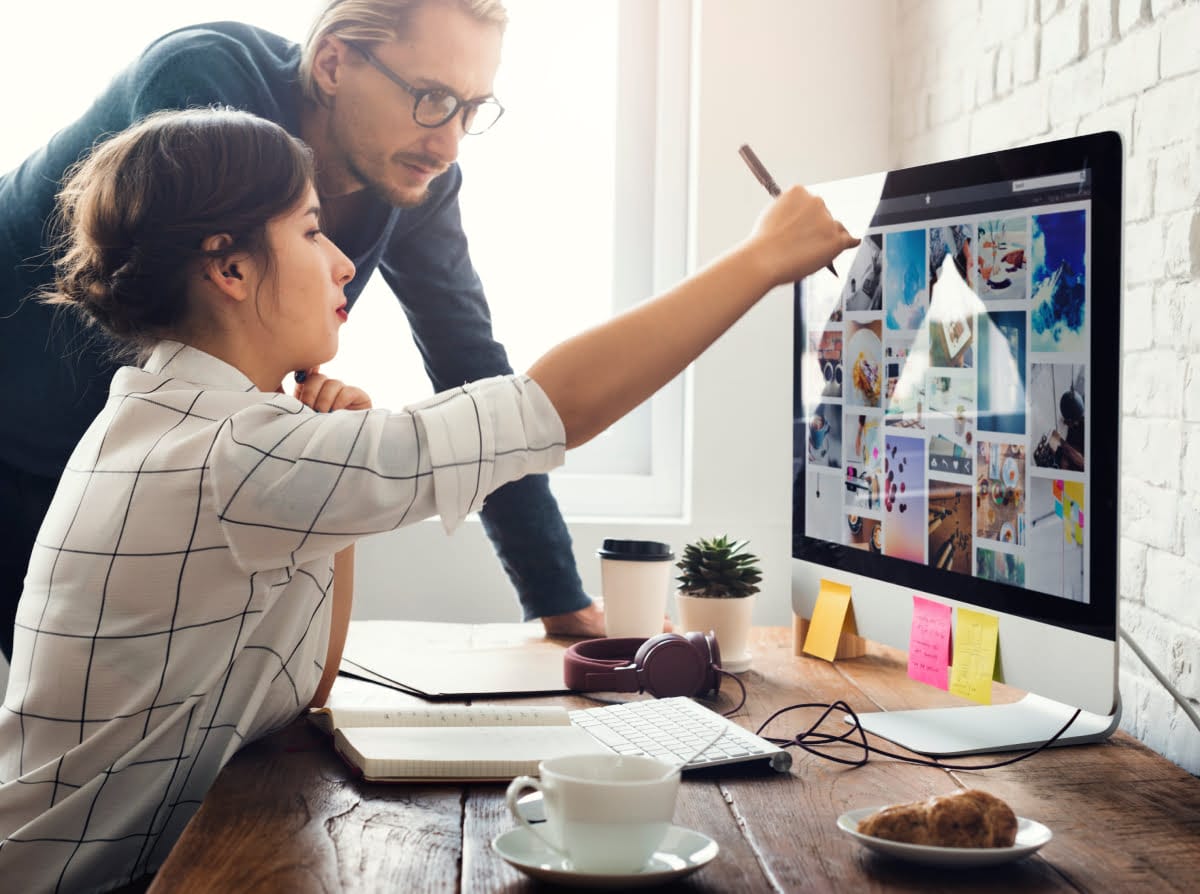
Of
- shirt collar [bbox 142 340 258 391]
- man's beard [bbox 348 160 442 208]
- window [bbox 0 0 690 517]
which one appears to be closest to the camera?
shirt collar [bbox 142 340 258 391]

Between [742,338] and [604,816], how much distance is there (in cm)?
163

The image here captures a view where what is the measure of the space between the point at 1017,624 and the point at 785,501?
1.19 meters

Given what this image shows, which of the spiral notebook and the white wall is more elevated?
the white wall

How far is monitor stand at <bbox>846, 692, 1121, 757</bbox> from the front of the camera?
1.08 metres

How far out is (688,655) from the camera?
48.9 inches

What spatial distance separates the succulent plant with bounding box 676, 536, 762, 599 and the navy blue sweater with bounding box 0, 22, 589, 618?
258 millimetres

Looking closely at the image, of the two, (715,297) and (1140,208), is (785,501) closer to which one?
(1140,208)

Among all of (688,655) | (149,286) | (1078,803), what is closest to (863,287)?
(688,655)

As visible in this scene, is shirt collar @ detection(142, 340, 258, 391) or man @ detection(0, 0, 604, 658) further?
man @ detection(0, 0, 604, 658)

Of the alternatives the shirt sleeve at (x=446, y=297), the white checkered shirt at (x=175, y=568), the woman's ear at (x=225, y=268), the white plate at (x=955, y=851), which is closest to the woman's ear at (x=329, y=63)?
the shirt sleeve at (x=446, y=297)

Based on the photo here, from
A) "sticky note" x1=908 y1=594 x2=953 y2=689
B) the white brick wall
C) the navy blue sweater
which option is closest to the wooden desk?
"sticky note" x1=908 y1=594 x2=953 y2=689

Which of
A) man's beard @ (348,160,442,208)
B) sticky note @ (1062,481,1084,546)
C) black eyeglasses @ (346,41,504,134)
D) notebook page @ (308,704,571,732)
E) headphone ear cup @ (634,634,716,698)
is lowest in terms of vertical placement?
A: notebook page @ (308,704,571,732)

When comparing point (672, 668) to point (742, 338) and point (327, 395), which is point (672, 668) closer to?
point (327, 395)

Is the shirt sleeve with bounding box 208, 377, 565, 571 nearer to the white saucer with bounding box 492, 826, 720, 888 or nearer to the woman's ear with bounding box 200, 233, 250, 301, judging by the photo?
the woman's ear with bounding box 200, 233, 250, 301
